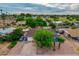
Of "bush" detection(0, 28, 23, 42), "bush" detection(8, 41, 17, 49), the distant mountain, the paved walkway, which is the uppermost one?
the distant mountain

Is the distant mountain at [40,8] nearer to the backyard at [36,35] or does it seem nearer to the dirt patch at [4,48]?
the backyard at [36,35]

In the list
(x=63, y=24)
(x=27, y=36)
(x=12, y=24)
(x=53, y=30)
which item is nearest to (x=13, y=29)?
(x=12, y=24)

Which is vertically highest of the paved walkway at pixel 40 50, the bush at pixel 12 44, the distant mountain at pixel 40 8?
the distant mountain at pixel 40 8

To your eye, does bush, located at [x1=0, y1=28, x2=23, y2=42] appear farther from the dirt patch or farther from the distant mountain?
the distant mountain

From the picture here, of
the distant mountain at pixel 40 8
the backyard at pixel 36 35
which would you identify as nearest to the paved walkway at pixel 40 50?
the backyard at pixel 36 35

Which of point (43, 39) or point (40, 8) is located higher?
point (40, 8)

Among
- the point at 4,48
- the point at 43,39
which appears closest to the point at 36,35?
the point at 43,39

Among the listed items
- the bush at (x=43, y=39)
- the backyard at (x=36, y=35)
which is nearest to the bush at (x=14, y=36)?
the backyard at (x=36, y=35)

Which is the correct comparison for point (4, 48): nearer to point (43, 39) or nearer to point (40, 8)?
point (43, 39)

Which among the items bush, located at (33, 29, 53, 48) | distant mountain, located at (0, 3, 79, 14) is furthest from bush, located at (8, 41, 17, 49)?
distant mountain, located at (0, 3, 79, 14)

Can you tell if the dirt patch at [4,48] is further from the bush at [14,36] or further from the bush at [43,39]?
the bush at [43,39]

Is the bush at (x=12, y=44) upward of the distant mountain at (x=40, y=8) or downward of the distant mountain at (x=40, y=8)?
downward

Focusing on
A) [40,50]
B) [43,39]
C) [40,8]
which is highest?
[40,8]

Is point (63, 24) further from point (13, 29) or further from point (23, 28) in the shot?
point (13, 29)
